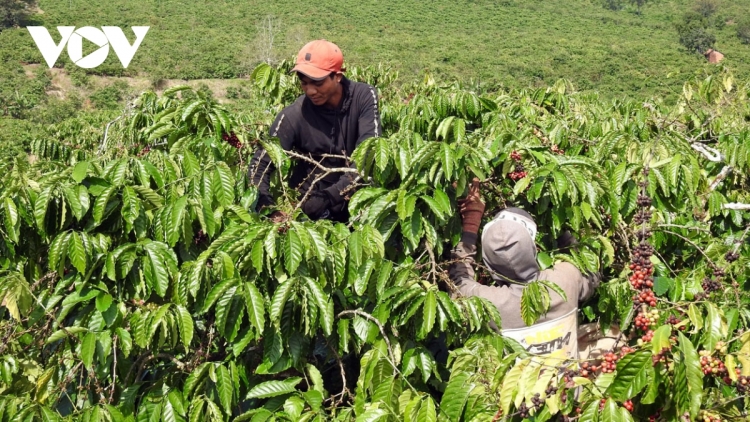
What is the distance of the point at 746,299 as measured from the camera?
241 cm

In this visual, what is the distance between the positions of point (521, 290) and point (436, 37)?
49.3 metres

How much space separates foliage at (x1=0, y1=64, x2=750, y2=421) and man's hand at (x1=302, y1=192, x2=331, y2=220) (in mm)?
182

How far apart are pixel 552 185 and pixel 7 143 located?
20070 millimetres

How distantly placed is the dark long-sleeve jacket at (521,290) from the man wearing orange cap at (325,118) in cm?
95

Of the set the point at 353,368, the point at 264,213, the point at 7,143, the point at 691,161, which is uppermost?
the point at 691,161

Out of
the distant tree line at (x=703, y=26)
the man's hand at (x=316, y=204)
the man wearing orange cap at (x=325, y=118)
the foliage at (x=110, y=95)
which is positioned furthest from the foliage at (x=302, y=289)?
the distant tree line at (x=703, y=26)

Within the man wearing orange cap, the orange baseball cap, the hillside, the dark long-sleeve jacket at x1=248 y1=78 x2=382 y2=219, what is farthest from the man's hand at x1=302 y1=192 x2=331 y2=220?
the hillside

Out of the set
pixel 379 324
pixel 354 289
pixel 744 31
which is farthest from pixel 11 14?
pixel 744 31

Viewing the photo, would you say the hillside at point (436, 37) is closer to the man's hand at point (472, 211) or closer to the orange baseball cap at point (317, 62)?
the orange baseball cap at point (317, 62)

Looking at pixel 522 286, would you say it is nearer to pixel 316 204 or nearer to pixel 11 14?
pixel 316 204

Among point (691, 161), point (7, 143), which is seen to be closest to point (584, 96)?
point (691, 161)

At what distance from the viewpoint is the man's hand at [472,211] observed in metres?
2.57

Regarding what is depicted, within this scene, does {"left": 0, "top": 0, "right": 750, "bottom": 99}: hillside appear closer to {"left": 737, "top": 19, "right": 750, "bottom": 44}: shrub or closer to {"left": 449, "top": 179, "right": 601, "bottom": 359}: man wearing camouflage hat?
{"left": 737, "top": 19, "right": 750, "bottom": 44}: shrub

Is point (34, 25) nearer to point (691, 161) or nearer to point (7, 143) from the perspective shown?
point (7, 143)
